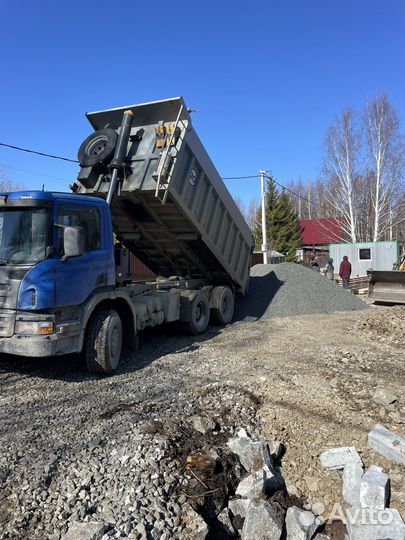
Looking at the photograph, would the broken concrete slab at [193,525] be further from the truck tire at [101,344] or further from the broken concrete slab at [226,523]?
the truck tire at [101,344]

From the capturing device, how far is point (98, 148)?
26.0 ft

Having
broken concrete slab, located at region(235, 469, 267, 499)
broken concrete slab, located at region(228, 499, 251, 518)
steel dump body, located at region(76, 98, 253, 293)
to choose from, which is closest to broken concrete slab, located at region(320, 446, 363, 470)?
broken concrete slab, located at region(235, 469, 267, 499)

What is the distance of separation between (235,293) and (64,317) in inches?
245

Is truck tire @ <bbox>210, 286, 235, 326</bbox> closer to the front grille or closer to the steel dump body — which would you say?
the steel dump body

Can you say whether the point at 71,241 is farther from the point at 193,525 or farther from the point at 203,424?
the point at 193,525

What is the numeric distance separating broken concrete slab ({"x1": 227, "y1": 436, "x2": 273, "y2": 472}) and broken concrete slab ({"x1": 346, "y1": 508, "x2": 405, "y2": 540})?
75cm

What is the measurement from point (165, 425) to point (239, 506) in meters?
1.27

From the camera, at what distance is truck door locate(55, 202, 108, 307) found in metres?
5.50

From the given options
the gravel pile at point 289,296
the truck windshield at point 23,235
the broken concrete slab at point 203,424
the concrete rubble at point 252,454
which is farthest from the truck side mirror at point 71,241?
the gravel pile at point 289,296

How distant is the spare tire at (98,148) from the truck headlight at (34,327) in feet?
11.4

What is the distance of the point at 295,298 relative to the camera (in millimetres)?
12383

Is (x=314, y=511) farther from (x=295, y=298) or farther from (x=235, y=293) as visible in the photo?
(x=295, y=298)

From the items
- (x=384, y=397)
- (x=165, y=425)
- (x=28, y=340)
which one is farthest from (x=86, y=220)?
(x=384, y=397)

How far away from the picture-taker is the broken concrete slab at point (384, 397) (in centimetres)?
508
